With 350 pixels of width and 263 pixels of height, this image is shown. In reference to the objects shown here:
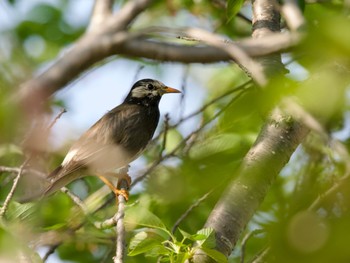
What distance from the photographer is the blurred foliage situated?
163cm

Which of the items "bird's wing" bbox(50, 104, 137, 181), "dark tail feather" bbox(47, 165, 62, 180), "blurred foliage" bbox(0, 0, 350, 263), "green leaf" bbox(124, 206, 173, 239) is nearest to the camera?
"blurred foliage" bbox(0, 0, 350, 263)

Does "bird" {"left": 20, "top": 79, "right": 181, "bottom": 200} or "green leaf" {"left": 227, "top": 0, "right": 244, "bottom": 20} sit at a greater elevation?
"green leaf" {"left": 227, "top": 0, "right": 244, "bottom": 20}

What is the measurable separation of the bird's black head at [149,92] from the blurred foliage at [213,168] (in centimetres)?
80

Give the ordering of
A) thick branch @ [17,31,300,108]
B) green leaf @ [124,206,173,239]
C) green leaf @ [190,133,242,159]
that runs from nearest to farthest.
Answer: thick branch @ [17,31,300,108] < green leaf @ [124,206,173,239] < green leaf @ [190,133,242,159]

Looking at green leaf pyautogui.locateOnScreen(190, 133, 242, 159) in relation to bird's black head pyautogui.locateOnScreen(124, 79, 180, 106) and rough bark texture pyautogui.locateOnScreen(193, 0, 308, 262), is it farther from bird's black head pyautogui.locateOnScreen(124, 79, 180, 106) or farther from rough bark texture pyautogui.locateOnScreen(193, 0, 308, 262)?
bird's black head pyautogui.locateOnScreen(124, 79, 180, 106)

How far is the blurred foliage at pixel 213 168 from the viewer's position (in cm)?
163

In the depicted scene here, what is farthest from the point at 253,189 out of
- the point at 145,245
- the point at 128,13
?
the point at 128,13

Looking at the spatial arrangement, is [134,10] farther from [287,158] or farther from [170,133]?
[170,133]

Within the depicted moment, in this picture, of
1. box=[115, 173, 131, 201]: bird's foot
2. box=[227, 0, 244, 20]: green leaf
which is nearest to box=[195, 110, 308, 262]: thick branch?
box=[227, 0, 244, 20]: green leaf

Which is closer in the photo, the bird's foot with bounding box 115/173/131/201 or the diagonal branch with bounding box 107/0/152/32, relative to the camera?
the diagonal branch with bounding box 107/0/152/32

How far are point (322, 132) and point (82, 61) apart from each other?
2.37 ft

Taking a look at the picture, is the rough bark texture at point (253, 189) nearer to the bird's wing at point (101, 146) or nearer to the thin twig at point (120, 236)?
the thin twig at point (120, 236)

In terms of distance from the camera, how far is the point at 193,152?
19.7ft

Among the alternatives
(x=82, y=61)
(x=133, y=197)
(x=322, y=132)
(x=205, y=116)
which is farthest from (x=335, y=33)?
(x=205, y=116)
